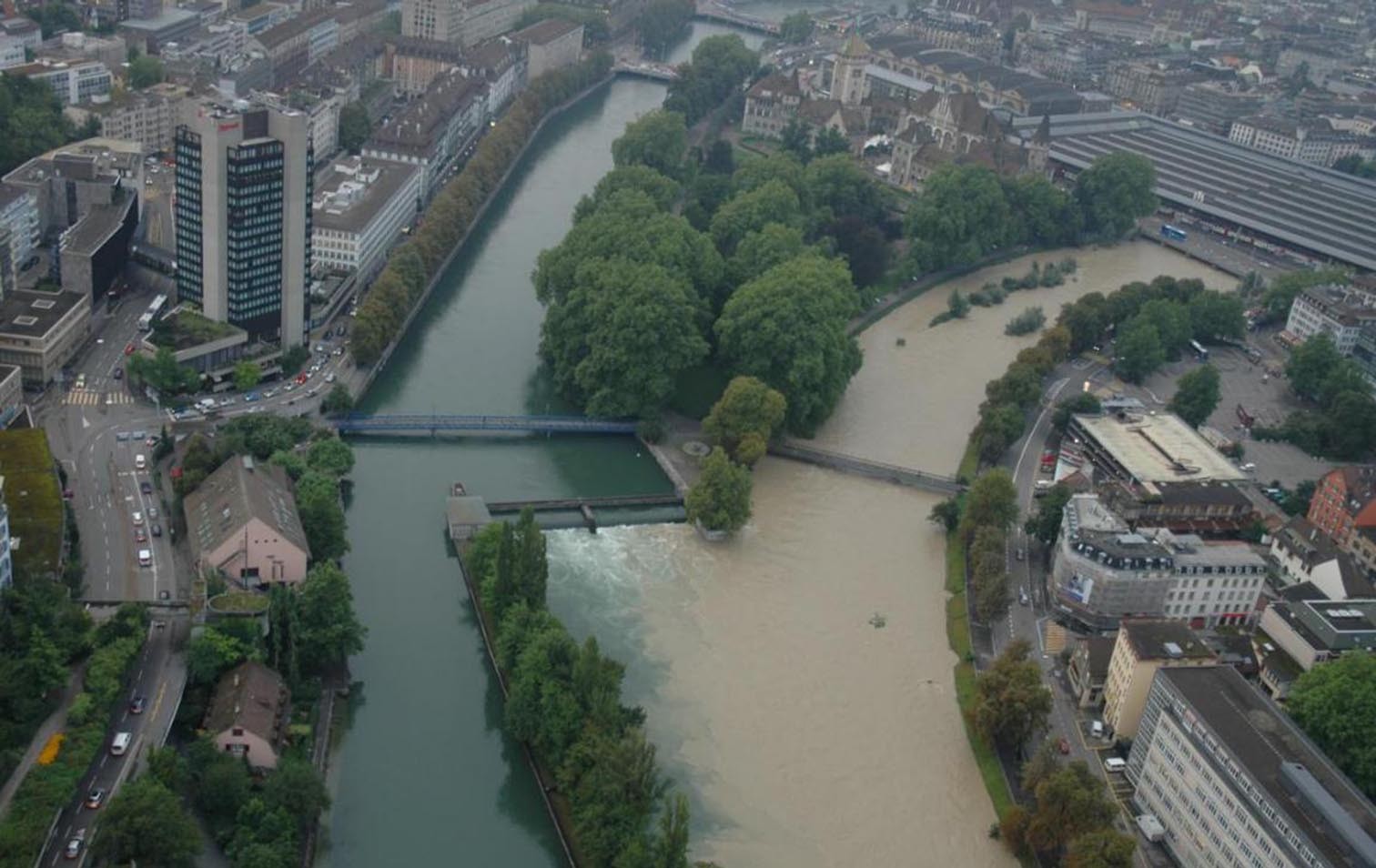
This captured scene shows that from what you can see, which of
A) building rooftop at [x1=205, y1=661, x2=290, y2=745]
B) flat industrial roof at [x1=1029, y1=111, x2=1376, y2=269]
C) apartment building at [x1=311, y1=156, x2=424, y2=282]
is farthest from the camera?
flat industrial roof at [x1=1029, y1=111, x2=1376, y2=269]

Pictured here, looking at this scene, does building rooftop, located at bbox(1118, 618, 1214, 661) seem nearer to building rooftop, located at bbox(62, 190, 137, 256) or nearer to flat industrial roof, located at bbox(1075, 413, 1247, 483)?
flat industrial roof, located at bbox(1075, 413, 1247, 483)

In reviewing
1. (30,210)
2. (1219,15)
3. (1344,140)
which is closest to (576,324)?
(30,210)

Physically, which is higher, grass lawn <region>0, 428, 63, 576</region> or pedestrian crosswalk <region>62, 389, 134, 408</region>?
grass lawn <region>0, 428, 63, 576</region>

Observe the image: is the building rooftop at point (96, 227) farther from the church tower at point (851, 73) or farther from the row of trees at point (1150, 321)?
the church tower at point (851, 73)

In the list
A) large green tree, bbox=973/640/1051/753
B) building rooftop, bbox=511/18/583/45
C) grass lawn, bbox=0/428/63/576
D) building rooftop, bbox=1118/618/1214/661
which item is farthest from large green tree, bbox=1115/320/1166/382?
building rooftop, bbox=511/18/583/45

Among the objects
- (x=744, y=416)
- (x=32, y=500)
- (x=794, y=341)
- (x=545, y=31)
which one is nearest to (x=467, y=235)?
(x=794, y=341)

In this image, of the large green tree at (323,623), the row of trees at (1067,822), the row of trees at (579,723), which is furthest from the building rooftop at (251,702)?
the row of trees at (1067,822)

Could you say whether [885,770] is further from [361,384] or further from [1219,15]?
[1219,15]
